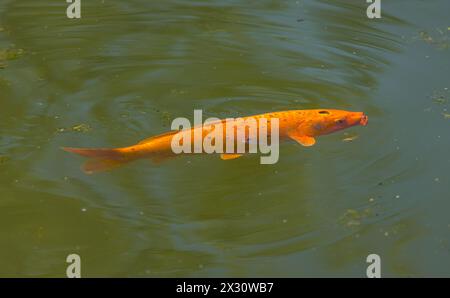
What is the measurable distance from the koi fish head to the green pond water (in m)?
0.15

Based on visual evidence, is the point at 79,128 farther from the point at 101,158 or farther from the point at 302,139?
the point at 302,139

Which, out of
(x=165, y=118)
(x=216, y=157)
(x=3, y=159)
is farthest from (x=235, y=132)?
(x=3, y=159)

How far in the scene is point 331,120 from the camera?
4727mm

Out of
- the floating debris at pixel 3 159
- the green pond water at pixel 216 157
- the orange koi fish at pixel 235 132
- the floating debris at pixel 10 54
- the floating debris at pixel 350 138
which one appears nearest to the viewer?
the green pond water at pixel 216 157

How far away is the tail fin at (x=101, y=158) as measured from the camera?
4422 millimetres

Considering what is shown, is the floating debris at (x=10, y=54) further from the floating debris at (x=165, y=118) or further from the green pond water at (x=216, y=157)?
the floating debris at (x=165, y=118)

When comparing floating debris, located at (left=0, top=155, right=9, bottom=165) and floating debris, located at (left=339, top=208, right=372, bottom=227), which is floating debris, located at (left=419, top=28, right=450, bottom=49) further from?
floating debris, located at (left=0, top=155, right=9, bottom=165)

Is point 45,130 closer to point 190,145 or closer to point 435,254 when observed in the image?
point 190,145

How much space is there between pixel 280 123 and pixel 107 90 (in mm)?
1453

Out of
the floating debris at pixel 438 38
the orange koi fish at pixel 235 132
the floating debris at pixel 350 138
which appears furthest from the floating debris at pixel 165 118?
the floating debris at pixel 438 38

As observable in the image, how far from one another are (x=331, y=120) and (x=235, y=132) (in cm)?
58

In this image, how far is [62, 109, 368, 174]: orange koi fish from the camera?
4.42 m

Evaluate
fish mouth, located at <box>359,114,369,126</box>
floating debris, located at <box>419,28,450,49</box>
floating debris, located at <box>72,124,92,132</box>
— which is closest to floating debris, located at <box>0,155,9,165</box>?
floating debris, located at <box>72,124,92,132</box>
